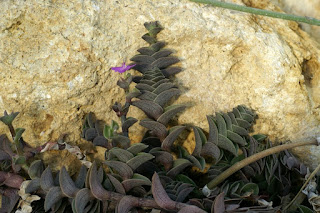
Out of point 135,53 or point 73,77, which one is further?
point 135,53

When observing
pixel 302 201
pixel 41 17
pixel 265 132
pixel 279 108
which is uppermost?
pixel 41 17

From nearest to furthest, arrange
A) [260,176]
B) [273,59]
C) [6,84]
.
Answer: [6,84] → [260,176] → [273,59]

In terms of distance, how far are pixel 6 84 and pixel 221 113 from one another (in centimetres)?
94

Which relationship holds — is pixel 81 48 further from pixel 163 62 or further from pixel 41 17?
pixel 163 62

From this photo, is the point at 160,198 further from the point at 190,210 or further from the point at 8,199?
the point at 8,199

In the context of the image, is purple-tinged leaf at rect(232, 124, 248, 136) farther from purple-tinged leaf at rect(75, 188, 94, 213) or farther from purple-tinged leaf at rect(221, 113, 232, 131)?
purple-tinged leaf at rect(75, 188, 94, 213)

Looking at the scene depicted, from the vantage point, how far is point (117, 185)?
136 centimetres

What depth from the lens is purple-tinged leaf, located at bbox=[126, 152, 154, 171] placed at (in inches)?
53.6

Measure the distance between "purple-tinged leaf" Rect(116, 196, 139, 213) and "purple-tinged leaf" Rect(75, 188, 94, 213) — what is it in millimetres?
115

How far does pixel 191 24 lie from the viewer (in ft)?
5.83

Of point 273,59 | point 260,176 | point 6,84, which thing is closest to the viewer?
point 6,84

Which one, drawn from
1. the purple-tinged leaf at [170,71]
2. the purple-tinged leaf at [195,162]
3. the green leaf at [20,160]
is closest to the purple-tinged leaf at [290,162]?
the purple-tinged leaf at [195,162]

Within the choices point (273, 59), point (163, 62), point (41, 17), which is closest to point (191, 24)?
point (163, 62)

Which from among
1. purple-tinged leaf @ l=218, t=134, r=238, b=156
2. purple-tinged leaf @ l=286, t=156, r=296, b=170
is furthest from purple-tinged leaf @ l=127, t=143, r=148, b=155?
purple-tinged leaf @ l=286, t=156, r=296, b=170
